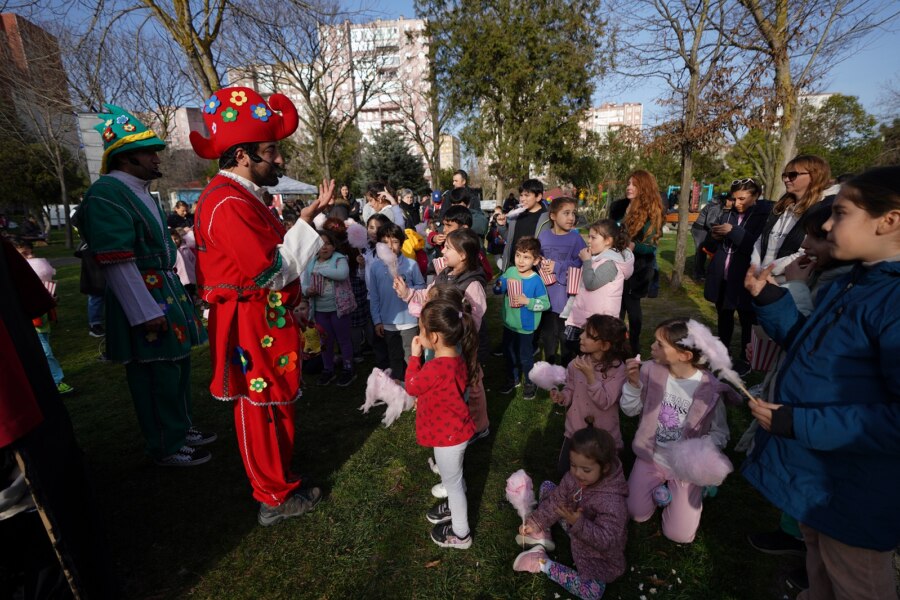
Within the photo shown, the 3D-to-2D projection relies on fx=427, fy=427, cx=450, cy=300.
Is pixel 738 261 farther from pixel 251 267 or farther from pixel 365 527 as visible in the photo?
pixel 251 267

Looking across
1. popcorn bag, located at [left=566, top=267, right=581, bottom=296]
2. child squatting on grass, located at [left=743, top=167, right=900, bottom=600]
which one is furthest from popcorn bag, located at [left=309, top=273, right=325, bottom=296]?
child squatting on grass, located at [left=743, top=167, right=900, bottom=600]

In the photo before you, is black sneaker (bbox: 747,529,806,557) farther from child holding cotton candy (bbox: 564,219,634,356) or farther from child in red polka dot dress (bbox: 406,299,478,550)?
child holding cotton candy (bbox: 564,219,634,356)

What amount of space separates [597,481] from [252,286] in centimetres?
226

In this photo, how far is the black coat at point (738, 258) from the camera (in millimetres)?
4738

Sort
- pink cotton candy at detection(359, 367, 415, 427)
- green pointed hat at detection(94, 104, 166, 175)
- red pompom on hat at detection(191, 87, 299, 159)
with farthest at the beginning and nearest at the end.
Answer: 1. pink cotton candy at detection(359, 367, 415, 427)
2. green pointed hat at detection(94, 104, 166, 175)
3. red pompom on hat at detection(191, 87, 299, 159)

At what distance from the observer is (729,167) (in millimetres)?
→ 30516

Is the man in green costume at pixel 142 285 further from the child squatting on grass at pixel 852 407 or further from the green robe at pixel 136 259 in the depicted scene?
the child squatting on grass at pixel 852 407

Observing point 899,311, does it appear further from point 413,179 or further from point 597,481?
point 413,179

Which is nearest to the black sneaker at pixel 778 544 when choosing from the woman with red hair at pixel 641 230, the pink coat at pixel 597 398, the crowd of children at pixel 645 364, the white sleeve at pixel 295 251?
the crowd of children at pixel 645 364

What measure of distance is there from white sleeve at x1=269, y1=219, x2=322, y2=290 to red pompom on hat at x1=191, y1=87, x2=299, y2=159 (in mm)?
601

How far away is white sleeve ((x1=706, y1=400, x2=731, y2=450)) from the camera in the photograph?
2645mm

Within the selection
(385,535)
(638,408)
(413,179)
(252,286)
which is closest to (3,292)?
(252,286)

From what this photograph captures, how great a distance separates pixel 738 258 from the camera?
487 centimetres

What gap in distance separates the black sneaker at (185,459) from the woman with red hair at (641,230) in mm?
4346
